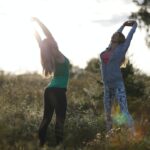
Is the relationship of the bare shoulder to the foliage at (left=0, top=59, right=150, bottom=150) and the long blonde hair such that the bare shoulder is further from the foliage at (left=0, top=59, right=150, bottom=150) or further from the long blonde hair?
the foliage at (left=0, top=59, right=150, bottom=150)

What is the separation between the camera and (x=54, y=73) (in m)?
10.1

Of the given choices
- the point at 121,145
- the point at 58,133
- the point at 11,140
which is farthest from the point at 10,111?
the point at 121,145

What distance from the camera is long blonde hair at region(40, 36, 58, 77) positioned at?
988 cm

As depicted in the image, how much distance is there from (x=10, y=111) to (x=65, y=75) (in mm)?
4431

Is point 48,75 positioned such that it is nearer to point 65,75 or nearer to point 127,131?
point 65,75

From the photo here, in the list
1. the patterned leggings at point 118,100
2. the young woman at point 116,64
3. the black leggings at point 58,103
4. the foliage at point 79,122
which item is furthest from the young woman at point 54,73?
the patterned leggings at point 118,100

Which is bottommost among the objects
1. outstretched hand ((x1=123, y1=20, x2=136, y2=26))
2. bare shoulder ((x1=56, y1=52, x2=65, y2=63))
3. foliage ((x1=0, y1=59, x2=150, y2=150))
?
foliage ((x1=0, y1=59, x2=150, y2=150))

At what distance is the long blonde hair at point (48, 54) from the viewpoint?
32.4ft

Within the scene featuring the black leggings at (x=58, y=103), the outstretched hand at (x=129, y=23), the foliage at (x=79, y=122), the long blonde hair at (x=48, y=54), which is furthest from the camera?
the outstretched hand at (x=129, y=23)

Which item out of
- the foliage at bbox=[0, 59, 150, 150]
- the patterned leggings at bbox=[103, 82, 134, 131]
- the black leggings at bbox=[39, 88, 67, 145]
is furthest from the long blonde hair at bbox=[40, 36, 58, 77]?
the patterned leggings at bbox=[103, 82, 134, 131]

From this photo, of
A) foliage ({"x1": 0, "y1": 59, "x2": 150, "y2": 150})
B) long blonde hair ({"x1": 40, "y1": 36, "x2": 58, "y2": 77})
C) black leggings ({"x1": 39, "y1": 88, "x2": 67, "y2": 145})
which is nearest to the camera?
foliage ({"x1": 0, "y1": 59, "x2": 150, "y2": 150})

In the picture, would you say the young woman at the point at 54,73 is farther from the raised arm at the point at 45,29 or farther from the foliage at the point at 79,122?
the foliage at the point at 79,122

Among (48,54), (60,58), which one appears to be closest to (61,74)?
(60,58)

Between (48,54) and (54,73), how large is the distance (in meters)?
0.39
